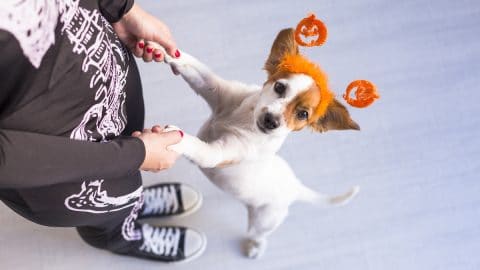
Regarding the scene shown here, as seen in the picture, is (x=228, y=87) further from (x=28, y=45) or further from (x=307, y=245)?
(x=307, y=245)

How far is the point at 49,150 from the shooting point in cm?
59

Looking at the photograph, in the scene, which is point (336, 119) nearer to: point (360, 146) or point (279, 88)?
point (279, 88)

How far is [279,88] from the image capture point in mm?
886

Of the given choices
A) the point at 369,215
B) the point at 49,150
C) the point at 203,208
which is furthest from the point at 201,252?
the point at 49,150

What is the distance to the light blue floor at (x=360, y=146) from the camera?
1410 millimetres

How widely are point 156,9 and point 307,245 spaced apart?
110 centimetres

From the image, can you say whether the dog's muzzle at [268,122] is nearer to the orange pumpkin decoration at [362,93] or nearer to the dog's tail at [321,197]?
the orange pumpkin decoration at [362,93]

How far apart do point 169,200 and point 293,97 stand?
0.70 metres

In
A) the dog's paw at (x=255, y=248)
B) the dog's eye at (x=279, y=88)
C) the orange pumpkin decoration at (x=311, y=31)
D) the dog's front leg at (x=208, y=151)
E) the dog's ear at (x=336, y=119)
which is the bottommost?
the dog's paw at (x=255, y=248)

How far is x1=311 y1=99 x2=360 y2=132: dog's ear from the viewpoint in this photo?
0.88 m

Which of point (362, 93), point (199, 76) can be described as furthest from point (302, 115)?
point (199, 76)

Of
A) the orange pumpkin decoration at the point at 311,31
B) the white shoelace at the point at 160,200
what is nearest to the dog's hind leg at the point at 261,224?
the white shoelace at the point at 160,200

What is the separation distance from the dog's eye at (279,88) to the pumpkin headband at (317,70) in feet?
0.11

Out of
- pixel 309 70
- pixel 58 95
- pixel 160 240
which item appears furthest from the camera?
pixel 160 240
